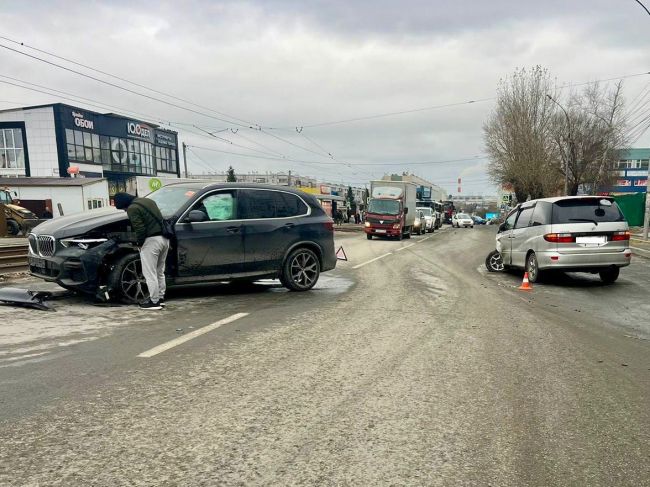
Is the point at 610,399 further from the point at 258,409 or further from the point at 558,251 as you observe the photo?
the point at 558,251

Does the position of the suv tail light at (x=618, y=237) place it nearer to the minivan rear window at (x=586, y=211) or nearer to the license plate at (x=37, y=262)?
the minivan rear window at (x=586, y=211)

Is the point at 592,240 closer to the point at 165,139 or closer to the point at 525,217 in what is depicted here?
the point at 525,217

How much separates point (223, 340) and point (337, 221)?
4518 centimetres

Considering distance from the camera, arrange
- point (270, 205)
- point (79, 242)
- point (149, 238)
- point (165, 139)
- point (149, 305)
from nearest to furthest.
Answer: point (149, 238) < point (79, 242) < point (149, 305) < point (270, 205) < point (165, 139)

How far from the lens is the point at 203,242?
7.24 m

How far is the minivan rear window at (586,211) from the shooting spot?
30.9 feet

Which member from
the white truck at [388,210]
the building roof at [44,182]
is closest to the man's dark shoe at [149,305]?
the white truck at [388,210]

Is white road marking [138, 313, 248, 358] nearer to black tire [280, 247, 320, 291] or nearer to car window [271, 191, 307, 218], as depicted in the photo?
black tire [280, 247, 320, 291]

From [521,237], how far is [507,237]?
Result: 2.64 ft

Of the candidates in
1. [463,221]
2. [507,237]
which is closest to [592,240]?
[507,237]

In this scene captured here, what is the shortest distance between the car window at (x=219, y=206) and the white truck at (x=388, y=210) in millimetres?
19598

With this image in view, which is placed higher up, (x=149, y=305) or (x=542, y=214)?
(x=542, y=214)

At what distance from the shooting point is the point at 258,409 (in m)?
3.28

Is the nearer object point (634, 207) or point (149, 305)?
point (149, 305)
